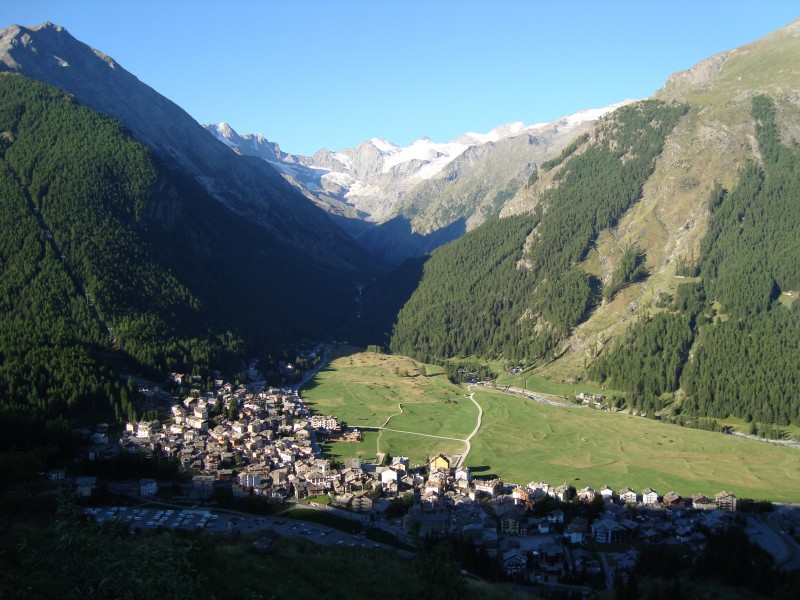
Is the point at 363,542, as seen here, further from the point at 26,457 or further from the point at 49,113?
the point at 49,113

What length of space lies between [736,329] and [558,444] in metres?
69.2

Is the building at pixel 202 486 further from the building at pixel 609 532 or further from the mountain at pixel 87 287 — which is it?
the building at pixel 609 532

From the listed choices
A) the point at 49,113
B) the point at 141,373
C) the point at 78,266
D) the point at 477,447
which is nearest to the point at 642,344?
the point at 477,447

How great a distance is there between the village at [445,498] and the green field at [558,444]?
6.40 meters

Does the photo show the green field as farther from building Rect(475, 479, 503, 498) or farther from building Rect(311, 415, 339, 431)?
building Rect(475, 479, 503, 498)

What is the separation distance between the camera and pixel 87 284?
140 meters

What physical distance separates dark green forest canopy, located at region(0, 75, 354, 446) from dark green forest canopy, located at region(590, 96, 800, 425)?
96.9m

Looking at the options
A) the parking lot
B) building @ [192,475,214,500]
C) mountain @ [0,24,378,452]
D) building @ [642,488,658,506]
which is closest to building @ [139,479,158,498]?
building @ [192,475,214,500]

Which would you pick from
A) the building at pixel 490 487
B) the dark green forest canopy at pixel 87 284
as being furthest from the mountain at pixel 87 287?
the building at pixel 490 487

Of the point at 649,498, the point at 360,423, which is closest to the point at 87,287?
the point at 360,423

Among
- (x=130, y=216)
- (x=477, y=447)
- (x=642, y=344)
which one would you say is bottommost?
(x=477, y=447)

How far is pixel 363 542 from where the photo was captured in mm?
64312

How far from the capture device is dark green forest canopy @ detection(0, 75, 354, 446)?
100 m

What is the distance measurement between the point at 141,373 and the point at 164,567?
11234cm
